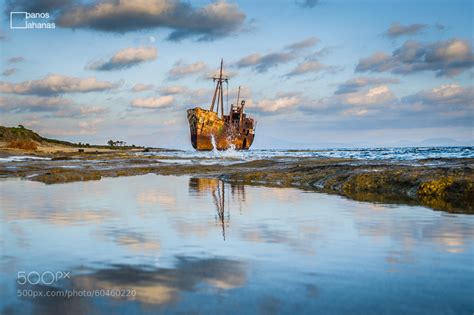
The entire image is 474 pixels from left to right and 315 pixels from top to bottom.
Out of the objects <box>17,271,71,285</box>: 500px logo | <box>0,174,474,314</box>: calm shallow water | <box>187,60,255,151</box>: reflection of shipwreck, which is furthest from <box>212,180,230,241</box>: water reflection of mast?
<box>187,60,255,151</box>: reflection of shipwreck

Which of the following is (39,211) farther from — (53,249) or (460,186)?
(460,186)

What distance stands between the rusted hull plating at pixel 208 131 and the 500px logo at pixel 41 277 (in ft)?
281

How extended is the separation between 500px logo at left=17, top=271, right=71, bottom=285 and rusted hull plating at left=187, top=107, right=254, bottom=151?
85.7 metres

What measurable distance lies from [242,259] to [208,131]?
93092 mm

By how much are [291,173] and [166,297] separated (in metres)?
13.1

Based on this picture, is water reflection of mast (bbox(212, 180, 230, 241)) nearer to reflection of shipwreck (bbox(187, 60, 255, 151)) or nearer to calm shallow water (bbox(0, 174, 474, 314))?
calm shallow water (bbox(0, 174, 474, 314))

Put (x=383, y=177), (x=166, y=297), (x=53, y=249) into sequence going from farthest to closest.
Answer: (x=383, y=177)
(x=53, y=249)
(x=166, y=297)

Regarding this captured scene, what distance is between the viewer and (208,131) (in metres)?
96.8

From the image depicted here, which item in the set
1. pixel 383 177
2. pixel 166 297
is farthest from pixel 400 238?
pixel 383 177

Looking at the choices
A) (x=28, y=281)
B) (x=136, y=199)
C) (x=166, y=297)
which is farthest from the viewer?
(x=136, y=199)

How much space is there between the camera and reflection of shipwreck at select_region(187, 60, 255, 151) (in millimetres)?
95150

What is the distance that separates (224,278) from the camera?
11.5 feet

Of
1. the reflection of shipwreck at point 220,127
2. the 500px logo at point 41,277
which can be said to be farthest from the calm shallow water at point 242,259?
the reflection of shipwreck at point 220,127

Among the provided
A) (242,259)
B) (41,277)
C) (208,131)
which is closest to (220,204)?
(242,259)
